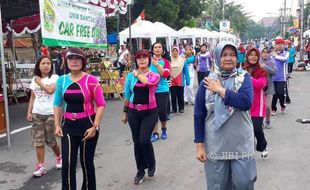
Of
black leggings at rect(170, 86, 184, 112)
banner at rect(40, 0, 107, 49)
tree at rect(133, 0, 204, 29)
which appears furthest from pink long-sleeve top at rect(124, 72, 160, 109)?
tree at rect(133, 0, 204, 29)

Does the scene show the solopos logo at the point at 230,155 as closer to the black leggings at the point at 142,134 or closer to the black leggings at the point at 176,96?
the black leggings at the point at 142,134

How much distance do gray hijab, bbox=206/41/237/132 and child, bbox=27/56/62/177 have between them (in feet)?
10.0

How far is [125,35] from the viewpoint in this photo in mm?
21641

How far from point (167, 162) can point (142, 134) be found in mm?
1255

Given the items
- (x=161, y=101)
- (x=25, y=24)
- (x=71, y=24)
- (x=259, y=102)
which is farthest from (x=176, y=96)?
(x=25, y=24)

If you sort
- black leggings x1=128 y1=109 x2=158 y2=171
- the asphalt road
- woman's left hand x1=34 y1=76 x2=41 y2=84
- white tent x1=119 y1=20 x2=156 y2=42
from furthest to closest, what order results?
1. white tent x1=119 y1=20 x2=156 y2=42
2. woman's left hand x1=34 y1=76 x2=41 y2=84
3. the asphalt road
4. black leggings x1=128 y1=109 x2=158 y2=171

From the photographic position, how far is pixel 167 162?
647 centimetres

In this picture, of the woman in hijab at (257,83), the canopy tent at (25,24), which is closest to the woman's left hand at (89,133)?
the woman in hijab at (257,83)

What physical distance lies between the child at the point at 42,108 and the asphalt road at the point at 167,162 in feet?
1.45

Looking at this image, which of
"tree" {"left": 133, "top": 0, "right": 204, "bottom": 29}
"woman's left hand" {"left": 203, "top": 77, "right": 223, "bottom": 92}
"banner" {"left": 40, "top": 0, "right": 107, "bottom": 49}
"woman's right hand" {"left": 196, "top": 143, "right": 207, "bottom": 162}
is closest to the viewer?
"woman's left hand" {"left": 203, "top": 77, "right": 223, "bottom": 92}

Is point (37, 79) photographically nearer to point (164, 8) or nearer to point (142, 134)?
point (142, 134)

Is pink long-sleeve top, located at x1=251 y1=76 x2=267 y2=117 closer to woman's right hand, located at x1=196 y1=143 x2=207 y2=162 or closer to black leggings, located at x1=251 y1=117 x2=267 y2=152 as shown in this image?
black leggings, located at x1=251 y1=117 x2=267 y2=152

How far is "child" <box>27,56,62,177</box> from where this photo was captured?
5.88 metres

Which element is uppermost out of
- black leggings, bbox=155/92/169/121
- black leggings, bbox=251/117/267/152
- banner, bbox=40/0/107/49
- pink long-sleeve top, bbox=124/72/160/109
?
banner, bbox=40/0/107/49
